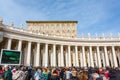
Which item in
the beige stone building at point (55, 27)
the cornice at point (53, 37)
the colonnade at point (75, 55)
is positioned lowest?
the colonnade at point (75, 55)

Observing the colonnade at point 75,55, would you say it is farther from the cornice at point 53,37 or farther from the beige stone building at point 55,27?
the beige stone building at point 55,27

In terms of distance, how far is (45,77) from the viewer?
13.3 meters

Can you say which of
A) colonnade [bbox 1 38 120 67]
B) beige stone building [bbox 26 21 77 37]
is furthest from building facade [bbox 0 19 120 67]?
beige stone building [bbox 26 21 77 37]

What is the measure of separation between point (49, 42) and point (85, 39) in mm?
14320

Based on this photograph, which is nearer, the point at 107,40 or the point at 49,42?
the point at 49,42

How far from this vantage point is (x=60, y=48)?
1928 inches

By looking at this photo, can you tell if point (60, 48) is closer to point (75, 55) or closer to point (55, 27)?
point (75, 55)

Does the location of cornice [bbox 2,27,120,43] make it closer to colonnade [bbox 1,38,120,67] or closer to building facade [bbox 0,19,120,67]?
building facade [bbox 0,19,120,67]

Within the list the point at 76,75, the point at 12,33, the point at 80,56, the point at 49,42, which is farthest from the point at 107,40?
the point at 76,75

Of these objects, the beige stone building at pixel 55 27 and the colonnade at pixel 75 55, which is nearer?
the colonnade at pixel 75 55

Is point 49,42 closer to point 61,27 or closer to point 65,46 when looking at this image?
point 65,46

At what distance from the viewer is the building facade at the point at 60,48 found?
40.7 metres

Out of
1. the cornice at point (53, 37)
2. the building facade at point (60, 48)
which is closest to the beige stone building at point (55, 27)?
the building facade at point (60, 48)

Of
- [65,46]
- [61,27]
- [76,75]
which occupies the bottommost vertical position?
[76,75]
